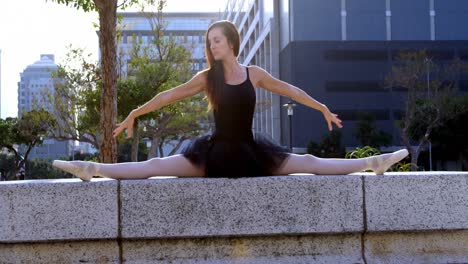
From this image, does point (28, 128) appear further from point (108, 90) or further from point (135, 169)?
point (135, 169)

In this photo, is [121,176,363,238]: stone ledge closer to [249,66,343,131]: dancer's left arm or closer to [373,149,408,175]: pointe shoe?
[373,149,408,175]: pointe shoe

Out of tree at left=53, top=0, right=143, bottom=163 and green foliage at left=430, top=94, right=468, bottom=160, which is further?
green foliage at left=430, top=94, right=468, bottom=160

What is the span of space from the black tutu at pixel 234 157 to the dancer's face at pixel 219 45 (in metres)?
0.63

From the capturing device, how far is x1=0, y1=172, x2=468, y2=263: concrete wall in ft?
12.4

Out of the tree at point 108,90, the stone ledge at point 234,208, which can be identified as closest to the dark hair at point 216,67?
the stone ledge at point 234,208

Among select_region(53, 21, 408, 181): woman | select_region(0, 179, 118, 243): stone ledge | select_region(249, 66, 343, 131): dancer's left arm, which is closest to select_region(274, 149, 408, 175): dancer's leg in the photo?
select_region(53, 21, 408, 181): woman

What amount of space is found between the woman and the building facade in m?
42.5

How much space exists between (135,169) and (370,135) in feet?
140

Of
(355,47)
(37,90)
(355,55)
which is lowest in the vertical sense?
(355,55)

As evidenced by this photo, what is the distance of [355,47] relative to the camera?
46.9 metres

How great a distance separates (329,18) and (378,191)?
43698 millimetres

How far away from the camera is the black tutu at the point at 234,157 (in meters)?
4.06

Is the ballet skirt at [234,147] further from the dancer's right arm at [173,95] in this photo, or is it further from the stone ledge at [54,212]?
the stone ledge at [54,212]

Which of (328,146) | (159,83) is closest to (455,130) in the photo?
(328,146)
